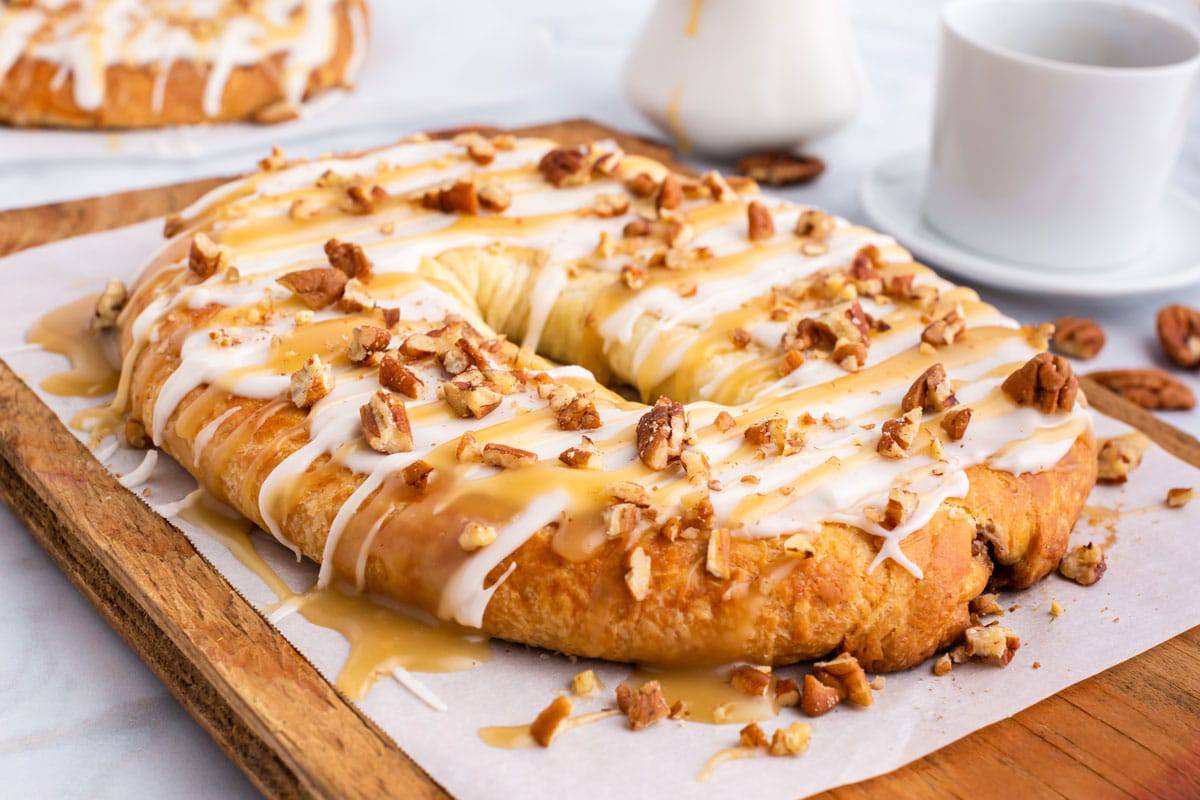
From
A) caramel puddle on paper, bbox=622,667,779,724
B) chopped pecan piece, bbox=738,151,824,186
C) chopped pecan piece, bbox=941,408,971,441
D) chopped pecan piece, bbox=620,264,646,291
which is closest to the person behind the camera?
caramel puddle on paper, bbox=622,667,779,724

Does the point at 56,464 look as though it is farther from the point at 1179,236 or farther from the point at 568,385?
the point at 1179,236

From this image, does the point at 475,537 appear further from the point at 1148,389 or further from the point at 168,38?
the point at 168,38

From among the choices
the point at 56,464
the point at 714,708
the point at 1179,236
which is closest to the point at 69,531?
the point at 56,464

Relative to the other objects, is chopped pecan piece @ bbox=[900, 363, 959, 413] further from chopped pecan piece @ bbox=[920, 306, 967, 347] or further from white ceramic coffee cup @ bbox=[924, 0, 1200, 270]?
white ceramic coffee cup @ bbox=[924, 0, 1200, 270]

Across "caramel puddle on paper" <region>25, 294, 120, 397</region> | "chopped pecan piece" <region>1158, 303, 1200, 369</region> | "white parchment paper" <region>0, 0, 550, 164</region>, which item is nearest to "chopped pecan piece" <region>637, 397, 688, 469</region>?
"caramel puddle on paper" <region>25, 294, 120, 397</region>

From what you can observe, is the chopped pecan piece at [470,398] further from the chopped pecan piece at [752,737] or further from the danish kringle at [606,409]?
the chopped pecan piece at [752,737]

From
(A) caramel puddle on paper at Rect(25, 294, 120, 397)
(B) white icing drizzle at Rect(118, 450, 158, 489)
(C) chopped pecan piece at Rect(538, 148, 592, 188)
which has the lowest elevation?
(A) caramel puddle on paper at Rect(25, 294, 120, 397)
